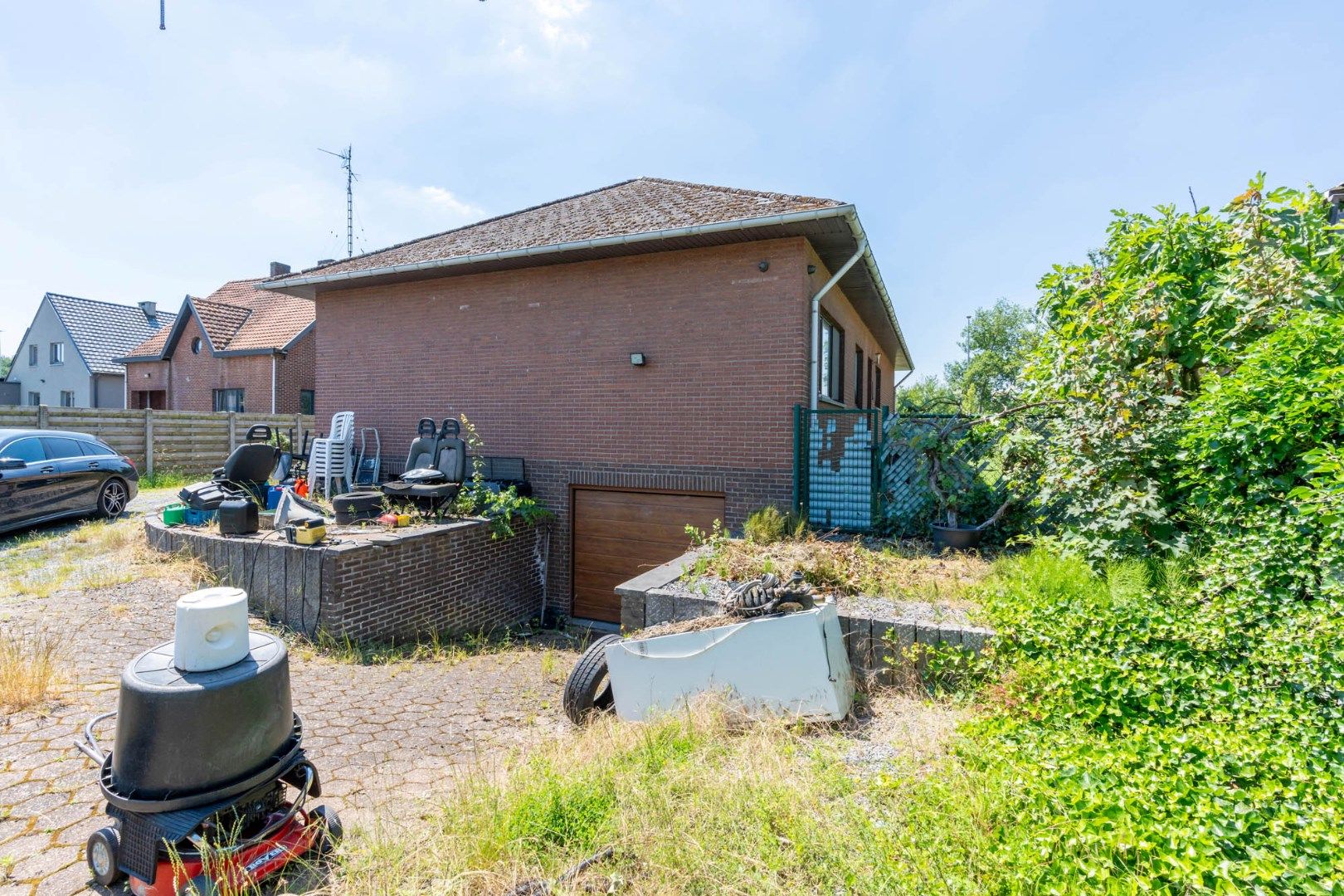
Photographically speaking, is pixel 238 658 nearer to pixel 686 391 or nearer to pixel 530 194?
pixel 686 391

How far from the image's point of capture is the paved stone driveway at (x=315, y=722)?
315cm

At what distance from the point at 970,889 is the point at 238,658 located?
2.84m

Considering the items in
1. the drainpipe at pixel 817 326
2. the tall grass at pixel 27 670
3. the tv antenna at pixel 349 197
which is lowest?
the tall grass at pixel 27 670

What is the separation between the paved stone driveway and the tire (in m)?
0.22

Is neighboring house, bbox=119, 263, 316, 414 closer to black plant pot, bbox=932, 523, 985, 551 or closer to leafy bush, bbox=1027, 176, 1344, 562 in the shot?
black plant pot, bbox=932, 523, 985, 551

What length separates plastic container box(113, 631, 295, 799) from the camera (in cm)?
232

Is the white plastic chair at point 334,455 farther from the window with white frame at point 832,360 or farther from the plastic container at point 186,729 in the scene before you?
the plastic container at point 186,729

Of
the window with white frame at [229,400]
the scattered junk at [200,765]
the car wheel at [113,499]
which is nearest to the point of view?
the scattered junk at [200,765]

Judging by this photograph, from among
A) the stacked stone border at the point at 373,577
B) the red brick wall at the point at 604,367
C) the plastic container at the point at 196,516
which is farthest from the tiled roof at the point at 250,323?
the stacked stone border at the point at 373,577

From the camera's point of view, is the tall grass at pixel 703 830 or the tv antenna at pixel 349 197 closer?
the tall grass at pixel 703 830

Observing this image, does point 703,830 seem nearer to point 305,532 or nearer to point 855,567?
point 855,567

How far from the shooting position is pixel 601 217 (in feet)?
32.0

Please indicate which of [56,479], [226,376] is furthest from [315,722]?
[226,376]

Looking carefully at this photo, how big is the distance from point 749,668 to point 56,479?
36.7ft
